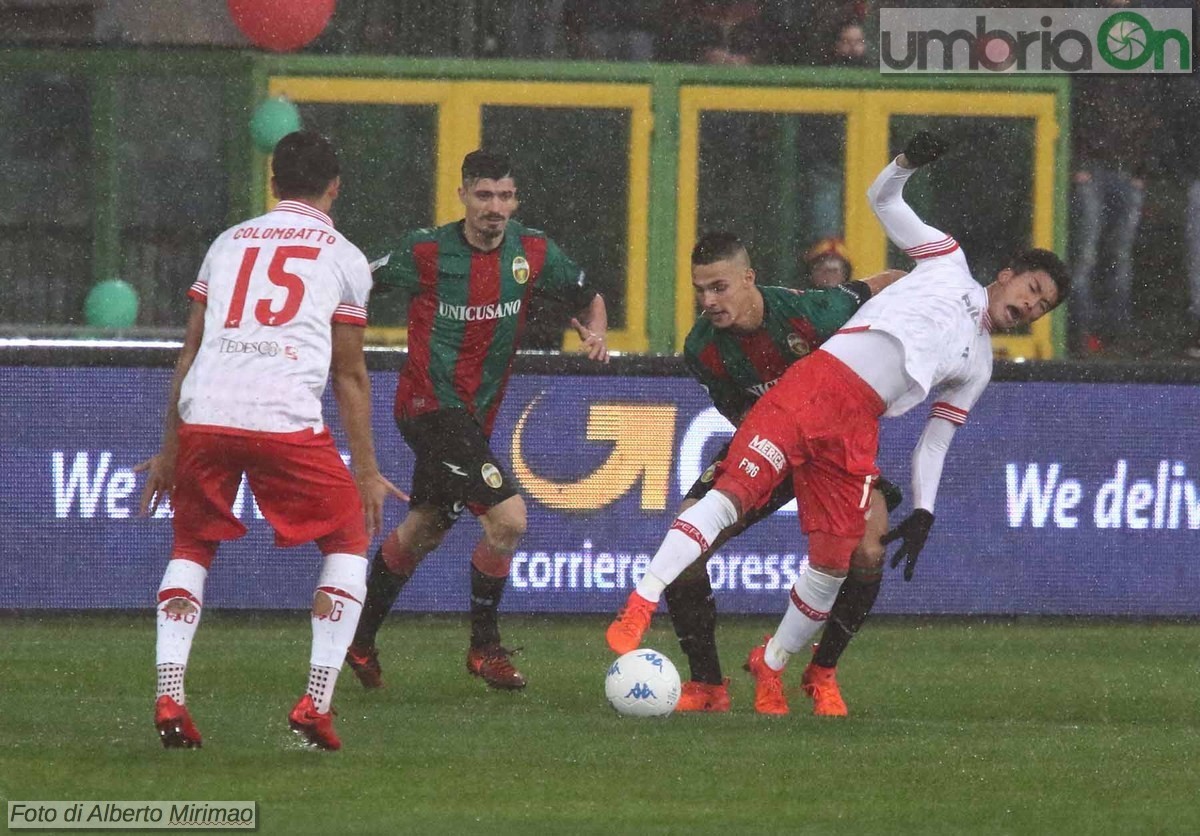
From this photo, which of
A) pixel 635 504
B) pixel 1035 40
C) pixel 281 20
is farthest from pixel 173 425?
pixel 1035 40

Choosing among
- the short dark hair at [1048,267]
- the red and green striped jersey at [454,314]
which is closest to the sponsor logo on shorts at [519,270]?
the red and green striped jersey at [454,314]

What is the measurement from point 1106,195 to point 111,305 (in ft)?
18.0

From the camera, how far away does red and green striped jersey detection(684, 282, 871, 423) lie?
294 inches

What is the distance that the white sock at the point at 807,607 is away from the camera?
729cm

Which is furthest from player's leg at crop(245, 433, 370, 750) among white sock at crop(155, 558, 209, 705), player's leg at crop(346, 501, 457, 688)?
player's leg at crop(346, 501, 457, 688)

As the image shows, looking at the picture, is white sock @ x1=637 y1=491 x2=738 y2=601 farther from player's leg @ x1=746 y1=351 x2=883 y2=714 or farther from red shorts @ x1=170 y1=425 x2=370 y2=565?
red shorts @ x1=170 y1=425 x2=370 y2=565

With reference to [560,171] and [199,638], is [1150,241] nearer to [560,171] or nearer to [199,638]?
[560,171]

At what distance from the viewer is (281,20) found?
12031 millimetres

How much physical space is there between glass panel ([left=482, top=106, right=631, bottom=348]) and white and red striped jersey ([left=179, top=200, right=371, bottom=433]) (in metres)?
6.44

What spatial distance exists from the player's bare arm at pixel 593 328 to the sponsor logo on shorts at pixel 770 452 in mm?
905

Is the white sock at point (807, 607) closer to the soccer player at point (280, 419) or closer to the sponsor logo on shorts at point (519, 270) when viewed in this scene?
the sponsor logo on shorts at point (519, 270)

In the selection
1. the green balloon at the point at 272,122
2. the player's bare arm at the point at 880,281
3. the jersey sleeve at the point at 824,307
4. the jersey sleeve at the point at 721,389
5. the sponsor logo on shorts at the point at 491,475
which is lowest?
the sponsor logo on shorts at the point at 491,475

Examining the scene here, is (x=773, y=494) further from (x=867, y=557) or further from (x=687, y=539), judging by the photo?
(x=687, y=539)

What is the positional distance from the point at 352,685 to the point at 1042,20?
284 inches
